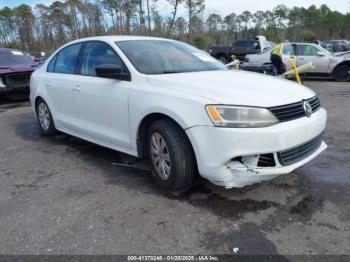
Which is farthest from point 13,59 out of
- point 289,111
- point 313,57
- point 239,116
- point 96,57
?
point 313,57

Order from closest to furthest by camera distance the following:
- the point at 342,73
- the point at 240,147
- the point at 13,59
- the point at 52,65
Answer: the point at 240,147
the point at 52,65
the point at 13,59
the point at 342,73

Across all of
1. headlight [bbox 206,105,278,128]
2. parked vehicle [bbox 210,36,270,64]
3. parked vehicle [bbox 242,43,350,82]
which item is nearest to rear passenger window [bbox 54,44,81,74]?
headlight [bbox 206,105,278,128]

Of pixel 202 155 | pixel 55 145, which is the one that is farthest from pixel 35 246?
pixel 55 145

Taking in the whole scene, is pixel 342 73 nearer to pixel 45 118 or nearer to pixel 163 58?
pixel 163 58

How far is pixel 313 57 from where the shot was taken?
1295 cm

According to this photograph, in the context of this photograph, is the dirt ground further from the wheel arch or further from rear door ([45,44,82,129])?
rear door ([45,44,82,129])

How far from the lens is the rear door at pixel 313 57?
506 inches

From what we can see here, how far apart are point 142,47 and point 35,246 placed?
8.25ft

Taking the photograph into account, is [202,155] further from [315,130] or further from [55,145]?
[55,145]

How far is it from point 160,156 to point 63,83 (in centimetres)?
220

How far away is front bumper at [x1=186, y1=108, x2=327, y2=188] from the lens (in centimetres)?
271

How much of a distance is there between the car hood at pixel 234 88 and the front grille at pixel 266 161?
0.44m

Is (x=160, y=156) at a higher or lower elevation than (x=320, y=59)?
lower

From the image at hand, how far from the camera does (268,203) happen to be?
10.0 feet
